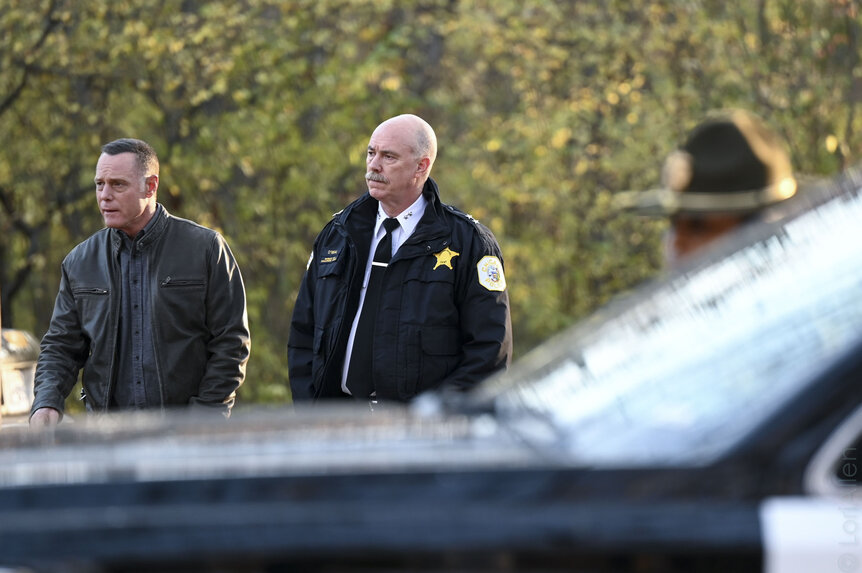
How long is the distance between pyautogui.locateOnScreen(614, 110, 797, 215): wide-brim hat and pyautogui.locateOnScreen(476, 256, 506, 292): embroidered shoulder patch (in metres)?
2.20

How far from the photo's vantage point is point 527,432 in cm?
217

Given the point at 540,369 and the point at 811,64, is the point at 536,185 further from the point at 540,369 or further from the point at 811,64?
the point at 540,369

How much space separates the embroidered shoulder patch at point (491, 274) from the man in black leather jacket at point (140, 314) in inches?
43.8

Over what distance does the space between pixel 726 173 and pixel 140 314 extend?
3.22 m

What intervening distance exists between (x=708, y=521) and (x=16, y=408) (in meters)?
5.52

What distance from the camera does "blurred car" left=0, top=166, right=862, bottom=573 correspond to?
1.88 m

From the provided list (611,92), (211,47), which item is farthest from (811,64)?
(211,47)

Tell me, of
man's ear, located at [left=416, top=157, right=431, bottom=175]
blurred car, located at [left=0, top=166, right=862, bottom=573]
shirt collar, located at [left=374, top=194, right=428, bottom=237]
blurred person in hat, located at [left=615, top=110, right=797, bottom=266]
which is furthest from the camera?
man's ear, located at [left=416, top=157, right=431, bottom=175]

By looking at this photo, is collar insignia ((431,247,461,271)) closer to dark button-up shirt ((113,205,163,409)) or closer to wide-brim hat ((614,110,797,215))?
dark button-up shirt ((113,205,163,409))

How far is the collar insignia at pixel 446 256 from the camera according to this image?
16.9 ft

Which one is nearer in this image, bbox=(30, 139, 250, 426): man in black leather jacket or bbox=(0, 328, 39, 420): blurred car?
bbox=(30, 139, 250, 426): man in black leather jacket

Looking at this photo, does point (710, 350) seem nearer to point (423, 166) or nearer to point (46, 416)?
point (423, 166)

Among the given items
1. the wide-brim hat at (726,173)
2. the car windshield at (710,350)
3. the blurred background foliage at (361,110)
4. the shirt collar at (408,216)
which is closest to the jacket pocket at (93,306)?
the shirt collar at (408,216)

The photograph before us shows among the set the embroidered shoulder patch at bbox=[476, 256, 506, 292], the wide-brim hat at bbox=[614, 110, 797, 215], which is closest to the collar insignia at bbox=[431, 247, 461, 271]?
the embroidered shoulder patch at bbox=[476, 256, 506, 292]
